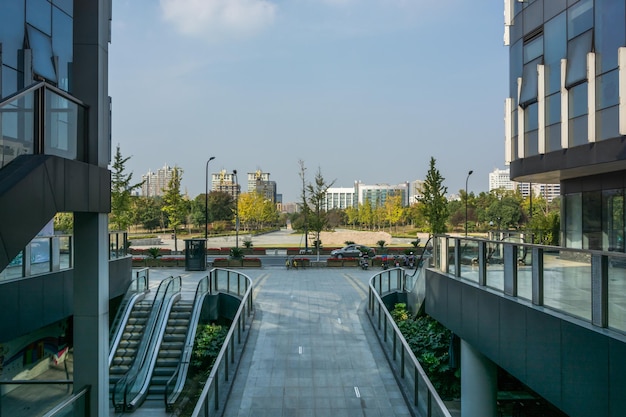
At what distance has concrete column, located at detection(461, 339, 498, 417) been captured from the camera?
37.1ft

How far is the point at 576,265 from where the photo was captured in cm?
680

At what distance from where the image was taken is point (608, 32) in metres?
13.1

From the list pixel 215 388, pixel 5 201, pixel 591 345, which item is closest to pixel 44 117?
pixel 5 201

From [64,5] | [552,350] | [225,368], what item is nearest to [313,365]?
[225,368]

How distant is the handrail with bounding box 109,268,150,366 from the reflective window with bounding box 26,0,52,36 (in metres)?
10.0

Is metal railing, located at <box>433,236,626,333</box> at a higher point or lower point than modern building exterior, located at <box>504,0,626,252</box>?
lower

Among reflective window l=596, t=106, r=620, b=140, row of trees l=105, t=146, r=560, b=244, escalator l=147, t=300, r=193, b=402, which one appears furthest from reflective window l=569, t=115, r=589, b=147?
row of trees l=105, t=146, r=560, b=244

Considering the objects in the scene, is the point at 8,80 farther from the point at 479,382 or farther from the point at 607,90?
the point at 607,90

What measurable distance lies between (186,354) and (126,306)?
12.5ft

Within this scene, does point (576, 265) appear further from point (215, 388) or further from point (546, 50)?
point (546, 50)

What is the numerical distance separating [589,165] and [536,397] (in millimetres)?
6736

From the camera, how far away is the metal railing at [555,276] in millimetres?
6098

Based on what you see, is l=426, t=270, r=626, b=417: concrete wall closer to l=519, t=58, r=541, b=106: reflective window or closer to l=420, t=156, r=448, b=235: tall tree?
l=519, t=58, r=541, b=106: reflective window

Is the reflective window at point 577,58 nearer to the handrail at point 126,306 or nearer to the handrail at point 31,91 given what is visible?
the handrail at point 31,91
